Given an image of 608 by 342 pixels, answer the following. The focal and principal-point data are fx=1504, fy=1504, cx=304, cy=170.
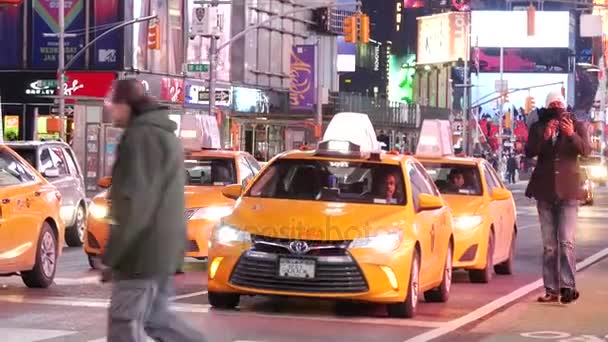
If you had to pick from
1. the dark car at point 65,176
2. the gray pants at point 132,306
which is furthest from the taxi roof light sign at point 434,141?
the gray pants at point 132,306

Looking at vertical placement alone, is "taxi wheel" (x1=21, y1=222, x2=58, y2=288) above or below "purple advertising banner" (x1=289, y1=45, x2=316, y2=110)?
below

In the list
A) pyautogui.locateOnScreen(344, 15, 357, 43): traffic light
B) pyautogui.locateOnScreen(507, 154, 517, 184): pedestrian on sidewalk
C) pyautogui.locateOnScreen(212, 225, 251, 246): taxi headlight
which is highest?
pyautogui.locateOnScreen(344, 15, 357, 43): traffic light

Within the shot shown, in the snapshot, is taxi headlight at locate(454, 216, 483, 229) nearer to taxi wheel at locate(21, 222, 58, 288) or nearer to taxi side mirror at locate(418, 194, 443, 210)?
taxi side mirror at locate(418, 194, 443, 210)

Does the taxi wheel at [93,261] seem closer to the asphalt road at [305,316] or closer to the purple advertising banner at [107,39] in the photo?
the asphalt road at [305,316]

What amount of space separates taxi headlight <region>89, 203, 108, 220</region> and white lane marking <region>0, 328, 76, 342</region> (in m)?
6.20

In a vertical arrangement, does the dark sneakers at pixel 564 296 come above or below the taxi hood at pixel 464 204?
below

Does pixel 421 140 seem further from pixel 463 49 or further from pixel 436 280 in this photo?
pixel 463 49

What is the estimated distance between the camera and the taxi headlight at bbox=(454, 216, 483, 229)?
1845 centimetres

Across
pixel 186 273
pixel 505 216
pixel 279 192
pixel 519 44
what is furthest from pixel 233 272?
pixel 519 44

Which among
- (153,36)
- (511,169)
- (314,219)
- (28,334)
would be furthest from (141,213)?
(511,169)

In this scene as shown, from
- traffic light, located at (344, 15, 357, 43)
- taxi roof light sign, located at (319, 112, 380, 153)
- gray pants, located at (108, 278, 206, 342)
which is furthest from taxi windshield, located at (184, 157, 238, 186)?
traffic light, located at (344, 15, 357, 43)

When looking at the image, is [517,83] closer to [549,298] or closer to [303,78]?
[303,78]

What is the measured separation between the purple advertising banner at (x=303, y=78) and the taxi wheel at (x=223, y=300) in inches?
Result: 2443

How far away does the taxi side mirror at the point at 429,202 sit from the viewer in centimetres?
1473
